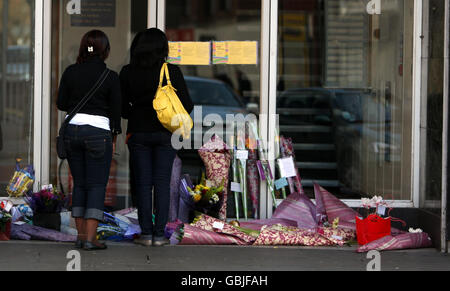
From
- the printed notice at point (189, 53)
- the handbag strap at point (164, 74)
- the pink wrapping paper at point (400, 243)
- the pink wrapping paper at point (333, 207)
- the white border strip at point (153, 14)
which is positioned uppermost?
the white border strip at point (153, 14)

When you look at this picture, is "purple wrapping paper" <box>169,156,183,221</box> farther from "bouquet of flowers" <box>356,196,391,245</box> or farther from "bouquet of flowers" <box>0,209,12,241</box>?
"bouquet of flowers" <box>356,196,391,245</box>

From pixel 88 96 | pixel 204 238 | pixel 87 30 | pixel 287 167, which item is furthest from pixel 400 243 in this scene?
pixel 87 30

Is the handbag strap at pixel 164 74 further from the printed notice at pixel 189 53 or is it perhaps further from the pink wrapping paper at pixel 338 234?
the pink wrapping paper at pixel 338 234

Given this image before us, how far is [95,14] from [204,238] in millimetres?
2638

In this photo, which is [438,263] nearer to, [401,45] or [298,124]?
[401,45]

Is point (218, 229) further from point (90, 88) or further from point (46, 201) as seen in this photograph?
point (90, 88)

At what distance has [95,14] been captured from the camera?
776 centimetres

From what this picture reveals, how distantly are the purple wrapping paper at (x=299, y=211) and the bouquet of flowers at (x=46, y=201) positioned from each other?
2.00 metres

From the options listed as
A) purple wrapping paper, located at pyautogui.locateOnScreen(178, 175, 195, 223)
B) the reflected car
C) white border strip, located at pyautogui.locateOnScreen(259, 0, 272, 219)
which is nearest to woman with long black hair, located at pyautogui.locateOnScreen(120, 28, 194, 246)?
purple wrapping paper, located at pyautogui.locateOnScreen(178, 175, 195, 223)

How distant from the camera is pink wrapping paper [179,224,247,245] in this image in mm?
6694

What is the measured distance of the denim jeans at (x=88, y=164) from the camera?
6.10 m

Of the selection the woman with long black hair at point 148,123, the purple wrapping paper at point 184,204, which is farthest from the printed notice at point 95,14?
the purple wrapping paper at point 184,204

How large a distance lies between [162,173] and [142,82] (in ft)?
2.55
